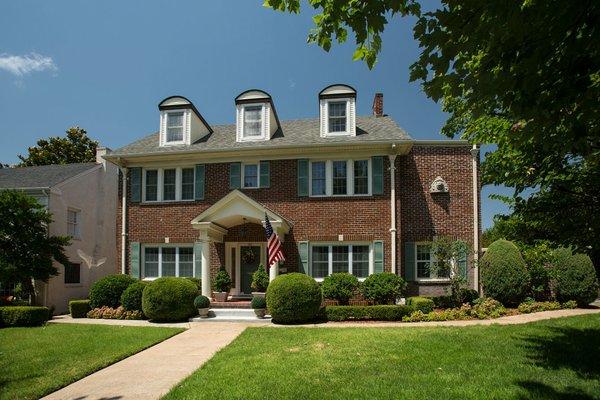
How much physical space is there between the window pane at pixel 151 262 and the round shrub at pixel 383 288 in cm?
861

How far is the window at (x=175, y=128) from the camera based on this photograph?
1809 cm

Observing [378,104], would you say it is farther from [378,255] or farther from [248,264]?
[248,264]

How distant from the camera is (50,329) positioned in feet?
39.9

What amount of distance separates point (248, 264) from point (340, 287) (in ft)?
14.6

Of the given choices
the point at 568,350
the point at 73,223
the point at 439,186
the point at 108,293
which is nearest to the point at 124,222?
A: the point at 108,293

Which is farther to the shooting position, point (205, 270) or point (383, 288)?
point (205, 270)

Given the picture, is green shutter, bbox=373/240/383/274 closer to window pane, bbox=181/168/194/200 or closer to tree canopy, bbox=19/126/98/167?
window pane, bbox=181/168/194/200

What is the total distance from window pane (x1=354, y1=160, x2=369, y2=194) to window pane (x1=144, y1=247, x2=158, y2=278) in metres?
8.65

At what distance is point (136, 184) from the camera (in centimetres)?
1750

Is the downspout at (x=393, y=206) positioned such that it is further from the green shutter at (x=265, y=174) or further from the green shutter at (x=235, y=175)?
the green shutter at (x=235, y=175)

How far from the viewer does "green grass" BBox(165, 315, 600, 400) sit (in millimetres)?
5668

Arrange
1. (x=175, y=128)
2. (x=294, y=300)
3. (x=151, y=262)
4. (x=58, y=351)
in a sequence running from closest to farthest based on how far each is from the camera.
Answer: (x=58, y=351), (x=294, y=300), (x=151, y=262), (x=175, y=128)

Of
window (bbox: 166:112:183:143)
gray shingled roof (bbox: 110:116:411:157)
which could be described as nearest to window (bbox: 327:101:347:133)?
gray shingled roof (bbox: 110:116:411:157)

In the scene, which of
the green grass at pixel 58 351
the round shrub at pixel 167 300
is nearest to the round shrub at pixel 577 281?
the round shrub at pixel 167 300
